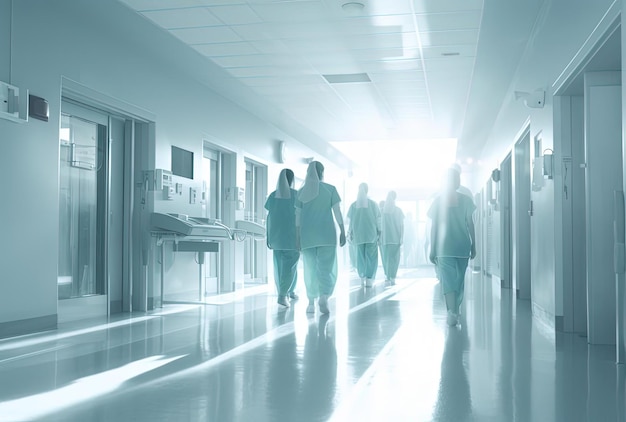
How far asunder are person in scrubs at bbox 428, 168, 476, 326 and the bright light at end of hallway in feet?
51.1

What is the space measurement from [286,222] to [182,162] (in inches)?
73.0

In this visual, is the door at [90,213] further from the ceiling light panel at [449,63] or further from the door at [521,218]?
the door at [521,218]

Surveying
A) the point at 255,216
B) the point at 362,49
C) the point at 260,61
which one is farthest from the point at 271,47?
the point at 255,216

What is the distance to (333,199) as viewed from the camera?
7.06m

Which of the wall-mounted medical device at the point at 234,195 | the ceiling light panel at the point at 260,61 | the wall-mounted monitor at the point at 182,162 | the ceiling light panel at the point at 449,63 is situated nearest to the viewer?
the ceiling light panel at the point at 260,61

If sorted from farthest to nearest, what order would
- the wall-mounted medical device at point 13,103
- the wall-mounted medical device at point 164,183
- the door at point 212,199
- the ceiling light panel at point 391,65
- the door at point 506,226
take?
the door at point 506,226 → the door at point 212,199 → the ceiling light panel at point 391,65 → the wall-mounted medical device at point 164,183 → the wall-mounted medical device at point 13,103

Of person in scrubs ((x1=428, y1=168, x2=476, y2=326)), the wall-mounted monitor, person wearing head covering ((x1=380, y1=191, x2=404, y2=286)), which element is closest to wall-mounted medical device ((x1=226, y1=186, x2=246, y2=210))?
the wall-mounted monitor

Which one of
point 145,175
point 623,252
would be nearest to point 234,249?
point 145,175

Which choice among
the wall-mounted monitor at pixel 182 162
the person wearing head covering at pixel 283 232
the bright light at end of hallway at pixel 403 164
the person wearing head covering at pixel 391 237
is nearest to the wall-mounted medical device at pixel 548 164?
the person wearing head covering at pixel 283 232

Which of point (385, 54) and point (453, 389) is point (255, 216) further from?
point (453, 389)

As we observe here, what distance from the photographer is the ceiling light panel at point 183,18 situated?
6.32 metres

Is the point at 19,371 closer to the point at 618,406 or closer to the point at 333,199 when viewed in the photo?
the point at 618,406

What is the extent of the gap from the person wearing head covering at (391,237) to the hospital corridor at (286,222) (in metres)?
0.82

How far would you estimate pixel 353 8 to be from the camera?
20.4ft
